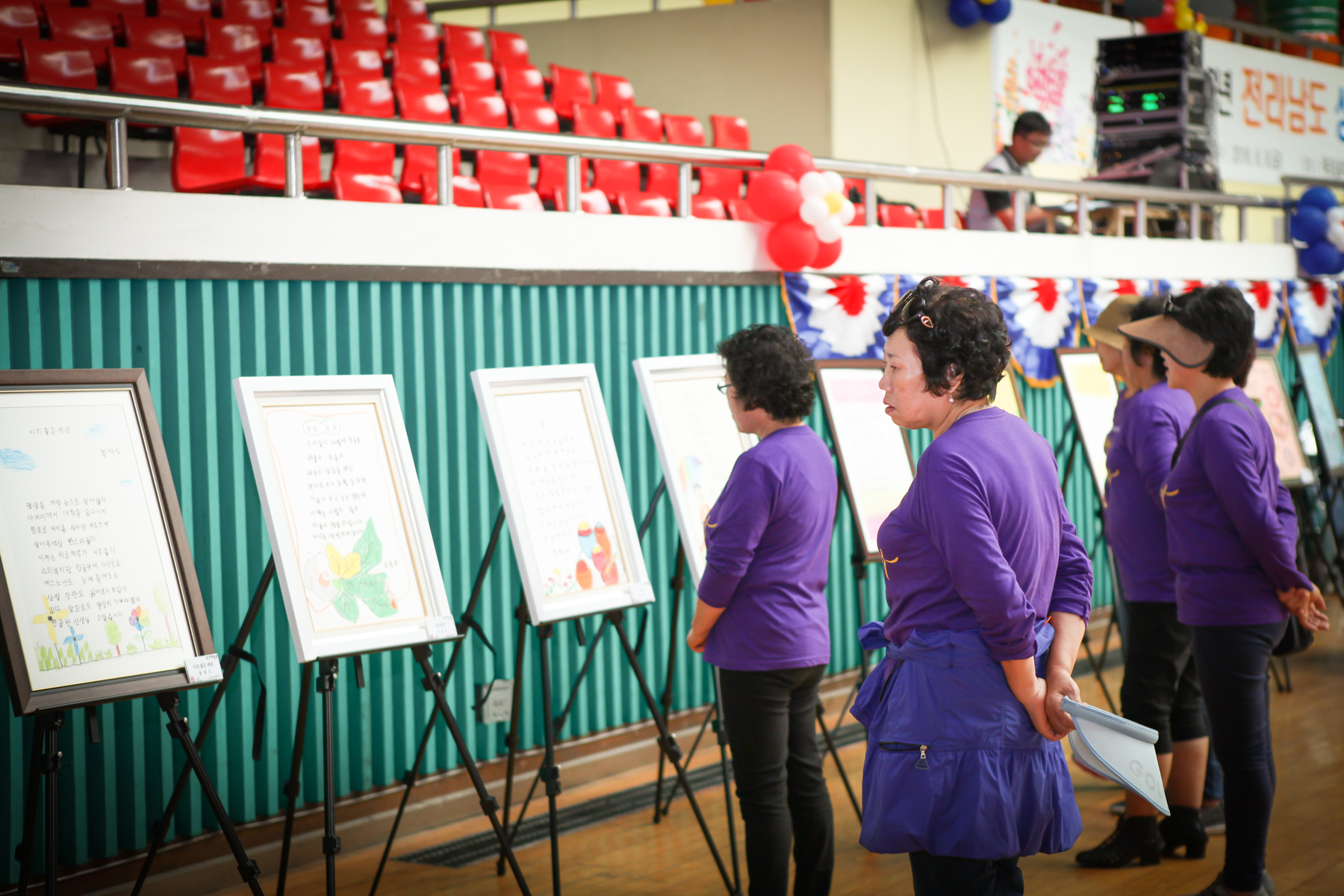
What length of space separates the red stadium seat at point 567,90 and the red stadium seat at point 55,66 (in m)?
2.75

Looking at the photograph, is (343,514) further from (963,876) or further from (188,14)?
(188,14)

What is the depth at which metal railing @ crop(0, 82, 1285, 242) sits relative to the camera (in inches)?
120

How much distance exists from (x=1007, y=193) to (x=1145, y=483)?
3977 millimetres

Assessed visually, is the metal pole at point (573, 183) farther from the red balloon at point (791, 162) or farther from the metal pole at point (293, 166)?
the metal pole at point (293, 166)

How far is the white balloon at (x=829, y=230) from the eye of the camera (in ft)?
15.3

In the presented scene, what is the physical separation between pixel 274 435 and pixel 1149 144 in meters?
6.33

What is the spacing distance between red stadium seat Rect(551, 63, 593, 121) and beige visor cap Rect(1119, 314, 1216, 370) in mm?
4771

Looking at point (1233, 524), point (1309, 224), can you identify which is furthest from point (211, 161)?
point (1309, 224)

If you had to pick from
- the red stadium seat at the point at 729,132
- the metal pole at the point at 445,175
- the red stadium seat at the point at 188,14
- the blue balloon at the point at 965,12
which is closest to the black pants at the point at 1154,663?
the metal pole at the point at 445,175

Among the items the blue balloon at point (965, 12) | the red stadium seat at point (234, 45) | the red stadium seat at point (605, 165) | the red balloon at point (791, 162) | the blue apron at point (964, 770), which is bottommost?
the blue apron at point (964, 770)

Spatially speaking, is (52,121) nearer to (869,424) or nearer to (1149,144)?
(869,424)

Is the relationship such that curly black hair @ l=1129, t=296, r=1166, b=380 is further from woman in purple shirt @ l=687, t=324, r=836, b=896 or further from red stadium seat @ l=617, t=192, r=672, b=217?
red stadium seat @ l=617, t=192, r=672, b=217

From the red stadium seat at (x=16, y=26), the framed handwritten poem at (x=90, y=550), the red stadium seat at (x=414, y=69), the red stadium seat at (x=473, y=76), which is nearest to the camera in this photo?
the framed handwritten poem at (x=90, y=550)

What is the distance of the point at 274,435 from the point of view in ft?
9.20
